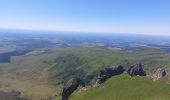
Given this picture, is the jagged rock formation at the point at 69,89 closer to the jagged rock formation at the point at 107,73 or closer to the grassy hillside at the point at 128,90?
the jagged rock formation at the point at 107,73

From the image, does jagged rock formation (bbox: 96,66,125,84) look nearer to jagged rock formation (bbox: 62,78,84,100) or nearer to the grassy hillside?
the grassy hillside

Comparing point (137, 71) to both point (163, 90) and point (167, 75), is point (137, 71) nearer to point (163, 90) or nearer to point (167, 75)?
point (167, 75)

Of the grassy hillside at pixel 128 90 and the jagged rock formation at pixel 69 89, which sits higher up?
the grassy hillside at pixel 128 90

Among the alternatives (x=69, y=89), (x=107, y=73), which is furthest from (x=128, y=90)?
(x=69, y=89)

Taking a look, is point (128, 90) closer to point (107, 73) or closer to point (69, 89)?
point (107, 73)

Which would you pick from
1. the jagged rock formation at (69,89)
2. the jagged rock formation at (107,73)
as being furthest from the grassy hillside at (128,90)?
the jagged rock formation at (69,89)

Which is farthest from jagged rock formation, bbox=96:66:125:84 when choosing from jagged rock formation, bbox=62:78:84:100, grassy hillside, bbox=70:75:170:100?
jagged rock formation, bbox=62:78:84:100

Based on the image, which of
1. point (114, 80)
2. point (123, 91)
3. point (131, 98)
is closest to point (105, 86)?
point (114, 80)

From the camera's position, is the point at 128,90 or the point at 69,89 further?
the point at 69,89
